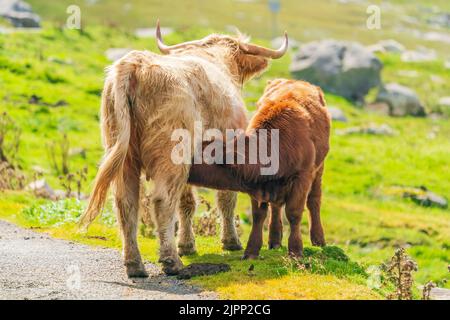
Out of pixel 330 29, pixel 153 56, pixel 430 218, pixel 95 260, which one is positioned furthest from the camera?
pixel 330 29

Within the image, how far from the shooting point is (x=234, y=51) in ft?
43.0

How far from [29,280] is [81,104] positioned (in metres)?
16.4

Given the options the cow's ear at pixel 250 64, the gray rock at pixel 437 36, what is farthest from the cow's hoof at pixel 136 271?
the gray rock at pixel 437 36

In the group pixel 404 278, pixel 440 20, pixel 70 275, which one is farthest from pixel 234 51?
pixel 440 20

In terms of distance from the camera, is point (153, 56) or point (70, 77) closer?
point (153, 56)

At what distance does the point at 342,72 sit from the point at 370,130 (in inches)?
253

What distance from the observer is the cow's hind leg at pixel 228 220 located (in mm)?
12211

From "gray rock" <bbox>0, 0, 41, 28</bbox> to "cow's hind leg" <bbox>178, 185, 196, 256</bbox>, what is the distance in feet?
87.8

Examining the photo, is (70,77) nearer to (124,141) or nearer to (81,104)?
(81,104)

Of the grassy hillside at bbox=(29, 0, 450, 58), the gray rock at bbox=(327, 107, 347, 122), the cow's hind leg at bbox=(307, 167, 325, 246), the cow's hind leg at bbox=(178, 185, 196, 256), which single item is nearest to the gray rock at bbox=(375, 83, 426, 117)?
the gray rock at bbox=(327, 107, 347, 122)

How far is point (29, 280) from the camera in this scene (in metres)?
9.80

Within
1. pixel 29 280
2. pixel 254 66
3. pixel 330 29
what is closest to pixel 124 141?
pixel 29 280

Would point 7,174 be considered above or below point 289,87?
below

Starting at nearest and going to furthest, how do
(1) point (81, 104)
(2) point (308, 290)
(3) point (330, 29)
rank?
(2) point (308, 290), (1) point (81, 104), (3) point (330, 29)
